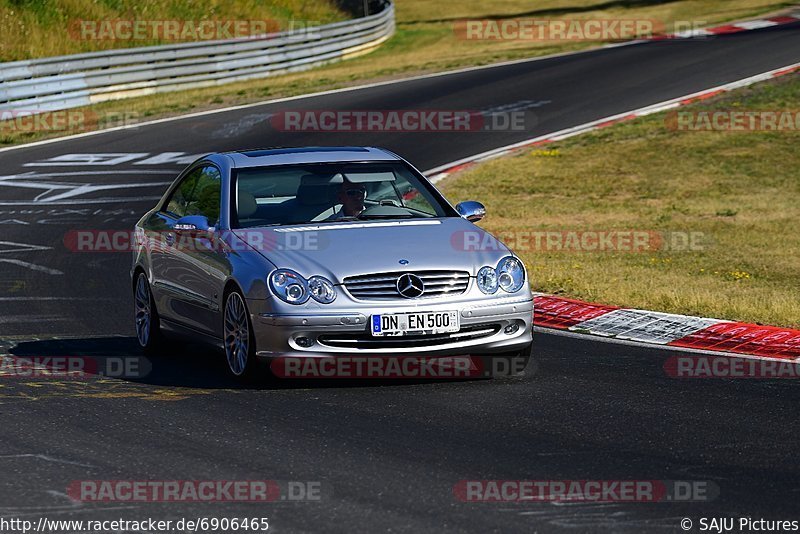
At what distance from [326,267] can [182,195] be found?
2.47 meters

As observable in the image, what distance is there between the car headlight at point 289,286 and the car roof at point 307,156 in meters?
1.61

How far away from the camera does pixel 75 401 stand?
9000 millimetres

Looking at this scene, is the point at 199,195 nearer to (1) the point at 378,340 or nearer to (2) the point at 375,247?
(2) the point at 375,247

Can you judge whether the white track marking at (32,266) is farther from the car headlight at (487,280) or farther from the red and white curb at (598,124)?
the red and white curb at (598,124)

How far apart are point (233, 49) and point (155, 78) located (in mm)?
2522

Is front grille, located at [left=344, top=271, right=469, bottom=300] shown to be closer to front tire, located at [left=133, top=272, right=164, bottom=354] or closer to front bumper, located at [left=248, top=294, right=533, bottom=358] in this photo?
front bumper, located at [left=248, top=294, right=533, bottom=358]

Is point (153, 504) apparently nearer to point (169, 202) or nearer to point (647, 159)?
point (169, 202)

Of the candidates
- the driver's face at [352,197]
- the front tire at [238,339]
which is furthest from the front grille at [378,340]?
the driver's face at [352,197]

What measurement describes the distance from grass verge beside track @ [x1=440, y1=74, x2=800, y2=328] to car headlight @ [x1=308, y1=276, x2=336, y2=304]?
415cm

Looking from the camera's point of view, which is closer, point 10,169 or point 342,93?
point 10,169

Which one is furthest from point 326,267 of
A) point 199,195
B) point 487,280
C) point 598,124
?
point 598,124

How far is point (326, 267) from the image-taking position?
30.1 feet

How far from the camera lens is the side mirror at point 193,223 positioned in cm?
1005

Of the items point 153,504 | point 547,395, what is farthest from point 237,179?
point 153,504
